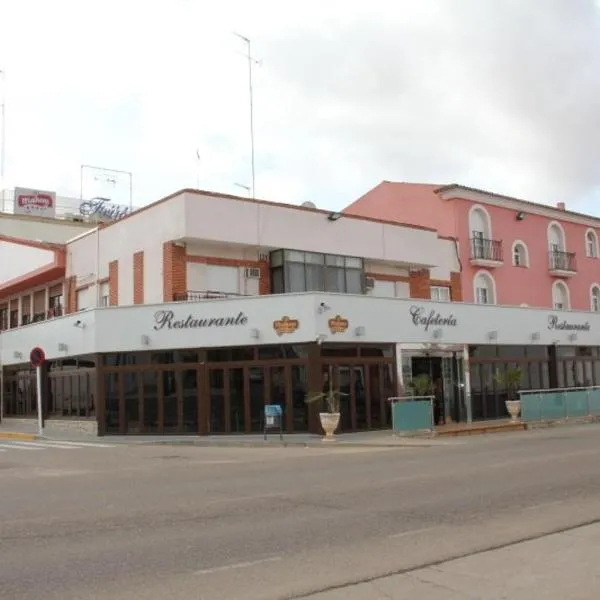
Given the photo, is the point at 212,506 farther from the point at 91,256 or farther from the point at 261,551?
the point at 91,256

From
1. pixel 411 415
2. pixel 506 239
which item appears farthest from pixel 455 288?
pixel 411 415


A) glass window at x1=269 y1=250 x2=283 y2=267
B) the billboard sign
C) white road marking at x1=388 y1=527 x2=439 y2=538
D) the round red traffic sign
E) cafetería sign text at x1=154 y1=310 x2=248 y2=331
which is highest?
the billboard sign

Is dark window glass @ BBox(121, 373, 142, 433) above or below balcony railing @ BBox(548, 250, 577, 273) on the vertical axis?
below

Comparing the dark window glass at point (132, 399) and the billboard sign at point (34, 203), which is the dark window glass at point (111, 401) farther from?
the billboard sign at point (34, 203)

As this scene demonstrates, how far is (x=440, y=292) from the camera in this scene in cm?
3312

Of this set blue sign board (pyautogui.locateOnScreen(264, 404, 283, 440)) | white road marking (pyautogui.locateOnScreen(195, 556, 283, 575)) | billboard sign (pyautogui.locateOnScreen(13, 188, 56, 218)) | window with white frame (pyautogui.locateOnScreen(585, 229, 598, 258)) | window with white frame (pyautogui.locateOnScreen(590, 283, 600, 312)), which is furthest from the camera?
billboard sign (pyautogui.locateOnScreen(13, 188, 56, 218))

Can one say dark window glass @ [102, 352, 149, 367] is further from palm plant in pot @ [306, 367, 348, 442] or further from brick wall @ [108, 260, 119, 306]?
palm plant in pot @ [306, 367, 348, 442]

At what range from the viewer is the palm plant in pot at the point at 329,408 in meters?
21.8

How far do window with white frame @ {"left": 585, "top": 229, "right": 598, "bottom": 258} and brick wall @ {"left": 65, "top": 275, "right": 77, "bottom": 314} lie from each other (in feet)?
88.1

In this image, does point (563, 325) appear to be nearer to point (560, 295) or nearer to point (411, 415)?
point (560, 295)

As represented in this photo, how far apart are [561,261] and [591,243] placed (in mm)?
4089

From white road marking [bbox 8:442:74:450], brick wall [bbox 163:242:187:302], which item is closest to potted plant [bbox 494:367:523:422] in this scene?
brick wall [bbox 163:242:187:302]

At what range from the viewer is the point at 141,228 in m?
27.3

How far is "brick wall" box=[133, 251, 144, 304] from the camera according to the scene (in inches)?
1069
